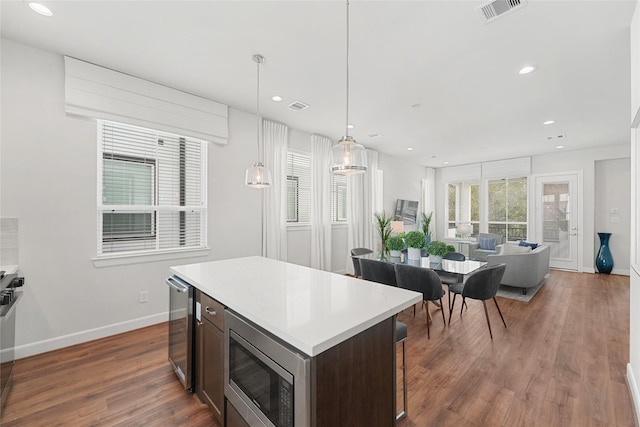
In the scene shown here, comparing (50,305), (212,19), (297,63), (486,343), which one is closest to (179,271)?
(50,305)

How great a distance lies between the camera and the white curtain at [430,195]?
849 cm

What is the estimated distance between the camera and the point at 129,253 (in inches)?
122

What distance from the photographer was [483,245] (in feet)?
22.7

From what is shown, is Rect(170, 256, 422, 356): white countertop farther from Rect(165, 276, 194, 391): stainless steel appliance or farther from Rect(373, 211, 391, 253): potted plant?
Rect(373, 211, 391, 253): potted plant

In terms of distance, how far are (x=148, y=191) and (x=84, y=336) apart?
Result: 1.63 metres

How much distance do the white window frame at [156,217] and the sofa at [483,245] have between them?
5941 mm

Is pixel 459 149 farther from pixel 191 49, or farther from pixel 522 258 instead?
pixel 191 49

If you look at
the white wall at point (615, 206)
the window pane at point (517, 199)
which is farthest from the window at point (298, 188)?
the white wall at point (615, 206)

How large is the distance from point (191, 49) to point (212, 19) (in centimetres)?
51

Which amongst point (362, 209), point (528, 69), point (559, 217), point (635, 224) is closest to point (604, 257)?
point (559, 217)

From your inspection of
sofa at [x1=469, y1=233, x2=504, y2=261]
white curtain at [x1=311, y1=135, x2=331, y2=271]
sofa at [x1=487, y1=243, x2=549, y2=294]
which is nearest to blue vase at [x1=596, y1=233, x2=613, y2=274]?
sofa at [x1=469, y1=233, x2=504, y2=261]

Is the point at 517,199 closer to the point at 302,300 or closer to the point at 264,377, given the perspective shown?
the point at 302,300

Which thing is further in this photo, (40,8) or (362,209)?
(362,209)

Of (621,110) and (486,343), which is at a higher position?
(621,110)
